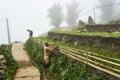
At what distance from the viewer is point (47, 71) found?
59.2 ft

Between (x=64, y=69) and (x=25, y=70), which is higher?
(x=64, y=69)

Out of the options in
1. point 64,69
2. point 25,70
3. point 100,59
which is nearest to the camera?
point 100,59

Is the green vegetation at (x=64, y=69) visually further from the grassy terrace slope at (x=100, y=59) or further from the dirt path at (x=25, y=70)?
the dirt path at (x=25, y=70)

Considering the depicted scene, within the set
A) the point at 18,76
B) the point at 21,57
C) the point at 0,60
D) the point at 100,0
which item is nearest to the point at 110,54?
the point at 18,76

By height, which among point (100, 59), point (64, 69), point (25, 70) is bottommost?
point (25, 70)

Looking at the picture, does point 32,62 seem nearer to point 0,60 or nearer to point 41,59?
point 41,59

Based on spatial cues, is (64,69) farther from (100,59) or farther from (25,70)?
(25,70)

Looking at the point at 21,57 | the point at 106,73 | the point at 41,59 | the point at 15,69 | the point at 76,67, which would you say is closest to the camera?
the point at 106,73

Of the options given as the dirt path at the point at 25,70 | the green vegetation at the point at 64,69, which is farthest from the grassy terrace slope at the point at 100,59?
the dirt path at the point at 25,70

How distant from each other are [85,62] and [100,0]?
2611 inches

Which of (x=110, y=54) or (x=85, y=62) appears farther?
(x=110, y=54)

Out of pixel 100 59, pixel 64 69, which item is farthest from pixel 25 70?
pixel 100 59

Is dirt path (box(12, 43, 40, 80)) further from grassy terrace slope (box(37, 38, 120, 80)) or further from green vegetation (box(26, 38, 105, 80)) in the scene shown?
grassy terrace slope (box(37, 38, 120, 80))

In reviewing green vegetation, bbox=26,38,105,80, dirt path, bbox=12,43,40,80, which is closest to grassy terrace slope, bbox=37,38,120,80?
green vegetation, bbox=26,38,105,80
